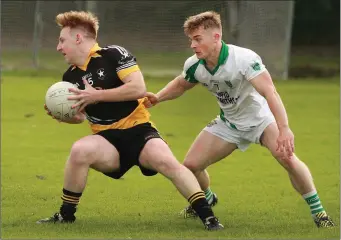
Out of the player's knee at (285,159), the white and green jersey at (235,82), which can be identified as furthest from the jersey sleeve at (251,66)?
the player's knee at (285,159)

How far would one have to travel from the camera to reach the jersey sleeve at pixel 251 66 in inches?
294

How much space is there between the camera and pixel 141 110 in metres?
7.85

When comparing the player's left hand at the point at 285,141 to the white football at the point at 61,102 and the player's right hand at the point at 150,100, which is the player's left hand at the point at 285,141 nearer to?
the player's right hand at the point at 150,100

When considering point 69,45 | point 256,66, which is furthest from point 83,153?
point 256,66

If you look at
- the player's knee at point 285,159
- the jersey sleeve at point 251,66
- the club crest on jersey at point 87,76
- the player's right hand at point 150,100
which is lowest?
the player's knee at point 285,159

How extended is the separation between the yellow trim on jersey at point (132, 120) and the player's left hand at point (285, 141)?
1.20 metres

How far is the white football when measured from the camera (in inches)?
300

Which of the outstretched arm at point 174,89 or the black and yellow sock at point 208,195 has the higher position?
the outstretched arm at point 174,89

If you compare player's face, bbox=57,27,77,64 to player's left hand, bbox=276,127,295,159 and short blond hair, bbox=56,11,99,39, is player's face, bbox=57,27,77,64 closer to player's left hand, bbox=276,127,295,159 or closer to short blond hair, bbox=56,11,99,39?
short blond hair, bbox=56,11,99,39

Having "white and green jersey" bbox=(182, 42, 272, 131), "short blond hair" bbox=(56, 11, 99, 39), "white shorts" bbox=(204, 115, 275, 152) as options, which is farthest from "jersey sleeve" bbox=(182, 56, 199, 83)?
"short blond hair" bbox=(56, 11, 99, 39)

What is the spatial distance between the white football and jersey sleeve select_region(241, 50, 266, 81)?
1456mm

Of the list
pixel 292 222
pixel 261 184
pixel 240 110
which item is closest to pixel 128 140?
pixel 240 110

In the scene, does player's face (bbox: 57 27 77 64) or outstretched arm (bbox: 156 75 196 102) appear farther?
outstretched arm (bbox: 156 75 196 102)

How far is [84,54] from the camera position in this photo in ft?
25.4
